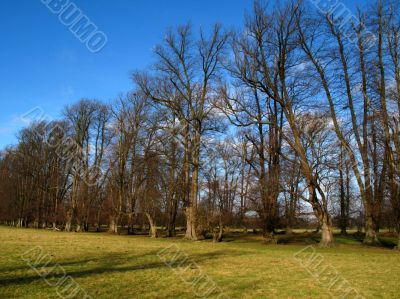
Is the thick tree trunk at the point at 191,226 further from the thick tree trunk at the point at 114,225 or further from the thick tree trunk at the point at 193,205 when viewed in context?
the thick tree trunk at the point at 114,225

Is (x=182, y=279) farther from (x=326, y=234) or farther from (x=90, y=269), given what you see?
(x=326, y=234)

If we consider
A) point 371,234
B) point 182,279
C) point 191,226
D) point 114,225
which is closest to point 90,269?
point 182,279

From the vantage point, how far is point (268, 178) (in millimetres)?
28984

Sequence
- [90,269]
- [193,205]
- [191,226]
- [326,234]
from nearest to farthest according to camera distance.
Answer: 1. [90,269]
2. [326,234]
3. [193,205]
4. [191,226]

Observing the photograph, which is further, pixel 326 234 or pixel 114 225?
pixel 114 225

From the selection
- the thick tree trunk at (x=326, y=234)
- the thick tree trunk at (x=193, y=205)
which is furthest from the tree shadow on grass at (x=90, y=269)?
the thick tree trunk at (x=193, y=205)

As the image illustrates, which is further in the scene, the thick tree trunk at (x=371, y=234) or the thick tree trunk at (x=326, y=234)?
the thick tree trunk at (x=371, y=234)

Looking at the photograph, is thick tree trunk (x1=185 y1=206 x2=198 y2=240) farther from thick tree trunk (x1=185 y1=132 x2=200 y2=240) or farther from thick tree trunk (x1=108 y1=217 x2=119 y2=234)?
thick tree trunk (x1=108 y1=217 x2=119 y2=234)

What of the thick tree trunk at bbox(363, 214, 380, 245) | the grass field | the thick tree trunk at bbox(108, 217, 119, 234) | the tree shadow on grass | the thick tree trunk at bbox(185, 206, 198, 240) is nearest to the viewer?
the grass field

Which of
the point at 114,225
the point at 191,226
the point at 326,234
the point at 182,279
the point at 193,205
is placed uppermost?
the point at 193,205

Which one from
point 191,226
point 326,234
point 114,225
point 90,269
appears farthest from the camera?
point 114,225

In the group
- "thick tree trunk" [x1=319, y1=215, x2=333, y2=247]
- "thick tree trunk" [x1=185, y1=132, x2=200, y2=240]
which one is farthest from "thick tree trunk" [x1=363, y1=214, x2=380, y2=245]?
"thick tree trunk" [x1=185, y1=132, x2=200, y2=240]

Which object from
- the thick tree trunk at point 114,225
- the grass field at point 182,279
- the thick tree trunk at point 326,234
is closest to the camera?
the grass field at point 182,279

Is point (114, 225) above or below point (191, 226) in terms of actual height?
below
